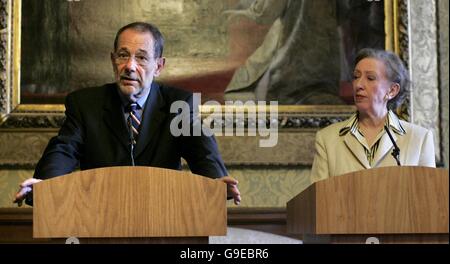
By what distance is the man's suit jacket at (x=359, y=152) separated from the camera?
13.6 ft

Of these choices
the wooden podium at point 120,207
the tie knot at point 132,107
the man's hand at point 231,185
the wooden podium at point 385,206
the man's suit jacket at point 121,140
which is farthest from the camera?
the tie knot at point 132,107

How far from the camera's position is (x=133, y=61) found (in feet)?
13.4

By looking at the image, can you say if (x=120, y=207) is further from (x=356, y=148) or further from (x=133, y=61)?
(x=356, y=148)

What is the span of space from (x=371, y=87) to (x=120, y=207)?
2117 mm

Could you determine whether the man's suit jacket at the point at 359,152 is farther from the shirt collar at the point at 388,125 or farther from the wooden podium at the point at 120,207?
the wooden podium at the point at 120,207

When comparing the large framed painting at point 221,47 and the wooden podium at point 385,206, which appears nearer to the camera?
the wooden podium at point 385,206

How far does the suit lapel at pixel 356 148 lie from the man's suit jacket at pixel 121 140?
0.77m

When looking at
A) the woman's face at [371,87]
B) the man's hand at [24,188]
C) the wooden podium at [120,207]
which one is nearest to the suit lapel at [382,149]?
the woman's face at [371,87]

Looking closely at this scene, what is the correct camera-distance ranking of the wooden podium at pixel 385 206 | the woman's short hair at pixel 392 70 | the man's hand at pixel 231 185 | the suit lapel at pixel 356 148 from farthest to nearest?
the woman's short hair at pixel 392 70, the suit lapel at pixel 356 148, the man's hand at pixel 231 185, the wooden podium at pixel 385 206

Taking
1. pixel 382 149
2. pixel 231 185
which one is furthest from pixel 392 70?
pixel 231 185

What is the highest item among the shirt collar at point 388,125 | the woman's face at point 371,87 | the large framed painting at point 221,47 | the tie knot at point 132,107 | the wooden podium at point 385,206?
the large framed painting at point 221,47

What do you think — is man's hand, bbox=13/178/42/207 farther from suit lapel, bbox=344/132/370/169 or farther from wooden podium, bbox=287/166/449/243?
suit lapel, bbox=344/132/370/169

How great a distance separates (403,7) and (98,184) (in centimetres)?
348
